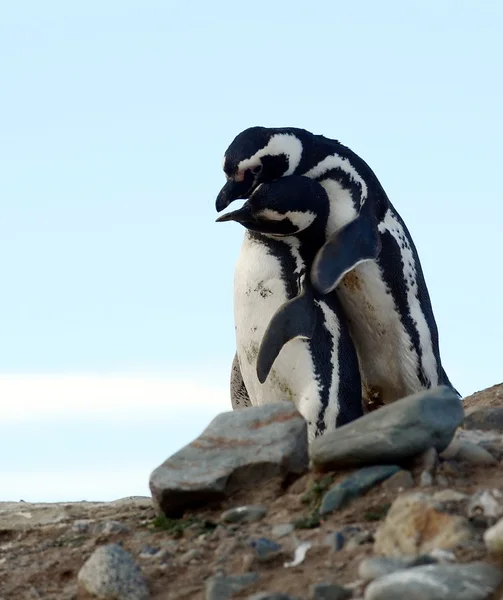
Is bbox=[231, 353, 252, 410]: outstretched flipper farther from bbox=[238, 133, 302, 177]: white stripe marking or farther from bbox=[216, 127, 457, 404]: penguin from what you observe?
bbox=[238, 133, 302, 177]: white stripe marking

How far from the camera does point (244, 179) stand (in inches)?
242

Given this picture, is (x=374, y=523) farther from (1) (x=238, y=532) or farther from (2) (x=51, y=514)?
(2) (x=51, y=514)

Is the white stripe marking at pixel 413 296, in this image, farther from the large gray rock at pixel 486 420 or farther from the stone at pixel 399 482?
the stone at pixel 399 482

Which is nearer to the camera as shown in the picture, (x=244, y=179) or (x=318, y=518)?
(x=318, y=518)

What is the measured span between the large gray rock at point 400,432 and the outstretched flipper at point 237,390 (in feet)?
9.20

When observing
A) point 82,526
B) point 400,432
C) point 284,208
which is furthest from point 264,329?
point 400,432

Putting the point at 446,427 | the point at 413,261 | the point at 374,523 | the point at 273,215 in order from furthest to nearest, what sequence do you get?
the point at 413,261
the point at 273,215
the point at 446,427
the point at 374,523

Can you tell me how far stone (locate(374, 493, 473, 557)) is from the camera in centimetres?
372

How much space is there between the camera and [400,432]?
431 centimetres

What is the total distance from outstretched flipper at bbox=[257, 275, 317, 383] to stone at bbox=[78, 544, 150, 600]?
1.78 metres

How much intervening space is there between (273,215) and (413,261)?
973mm

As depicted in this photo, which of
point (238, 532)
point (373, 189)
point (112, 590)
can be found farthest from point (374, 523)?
point (373, 189)

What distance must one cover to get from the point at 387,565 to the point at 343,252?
8.69 feet

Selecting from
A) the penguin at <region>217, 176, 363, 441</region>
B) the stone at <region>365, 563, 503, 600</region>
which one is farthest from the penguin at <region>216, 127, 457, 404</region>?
the stone at <region>365, 563, 503, 600</region>
